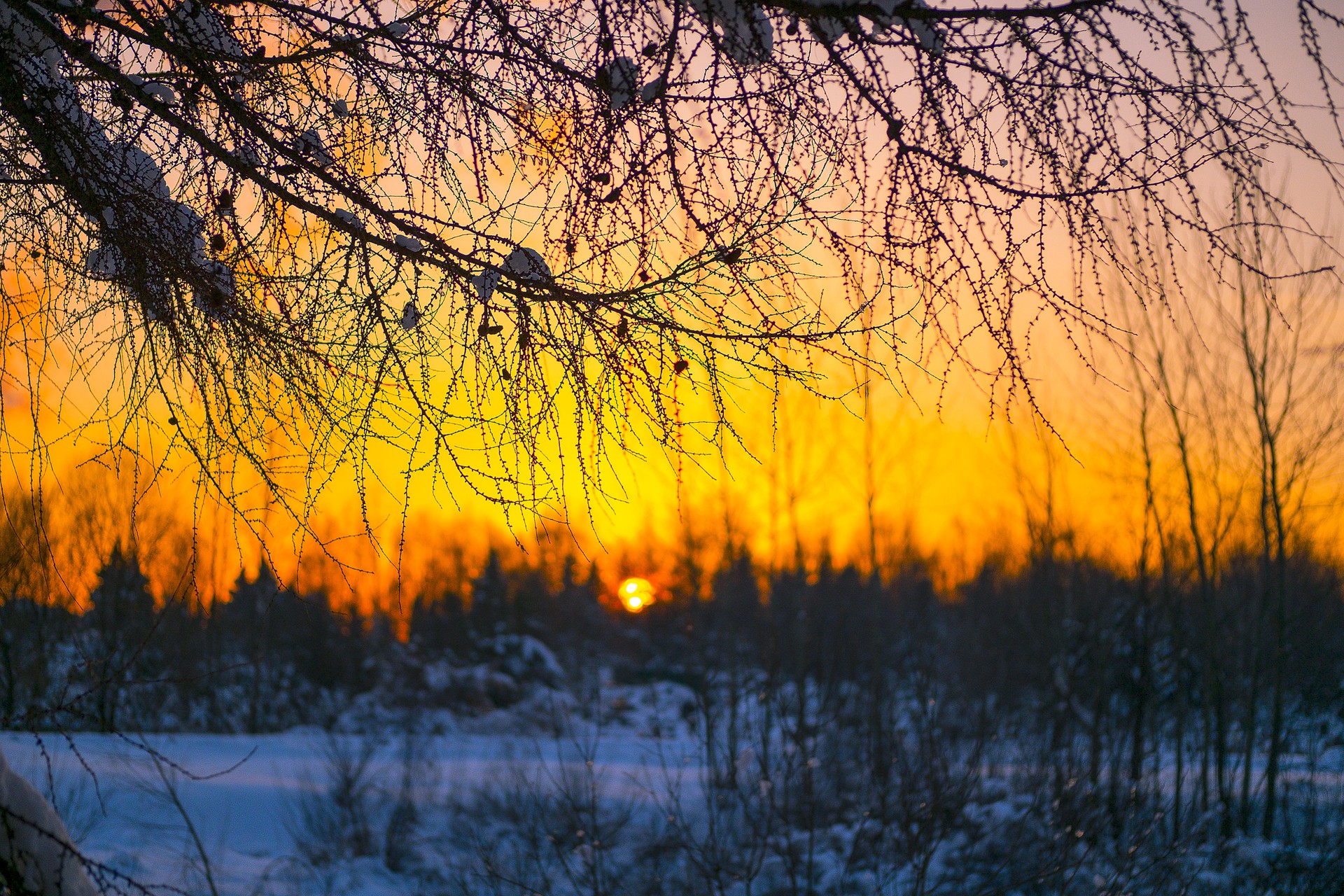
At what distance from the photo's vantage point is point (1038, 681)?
70.6 ft

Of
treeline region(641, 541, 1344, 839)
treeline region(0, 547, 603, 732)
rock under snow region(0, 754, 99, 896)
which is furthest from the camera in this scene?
treeline region(0, 547, 603, 732)

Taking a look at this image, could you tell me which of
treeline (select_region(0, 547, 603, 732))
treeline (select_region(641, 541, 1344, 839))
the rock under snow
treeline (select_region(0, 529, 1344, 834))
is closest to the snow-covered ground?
treeline (select_region(0, 529, 1344, 834))

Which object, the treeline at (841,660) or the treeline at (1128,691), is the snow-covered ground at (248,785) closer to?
the treeline at (841,660)

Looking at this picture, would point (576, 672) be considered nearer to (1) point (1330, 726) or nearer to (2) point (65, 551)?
(1) point (1330, 726)

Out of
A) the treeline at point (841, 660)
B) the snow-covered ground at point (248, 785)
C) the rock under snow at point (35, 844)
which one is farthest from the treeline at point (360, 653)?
the rock under snow at point (35, 844)

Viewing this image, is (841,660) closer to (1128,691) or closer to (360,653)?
(1128,691)

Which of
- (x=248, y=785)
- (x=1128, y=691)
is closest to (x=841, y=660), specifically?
(x=1128, y=691)

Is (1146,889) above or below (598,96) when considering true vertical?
below

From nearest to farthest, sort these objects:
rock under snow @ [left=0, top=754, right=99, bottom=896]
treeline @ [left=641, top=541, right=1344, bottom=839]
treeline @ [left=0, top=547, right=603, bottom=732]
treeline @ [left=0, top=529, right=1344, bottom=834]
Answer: rock under snow @ [left=0, top=754, right=99, bottom=896], treeline @ [left=0, top=529, right=1344, bottom=834], treeline @ [left=641, top=541, right=1344, bottom=839], treeline @ [left=0, top=547, right=603, bottom=732]

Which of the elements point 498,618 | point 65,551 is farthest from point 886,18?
point 498,618

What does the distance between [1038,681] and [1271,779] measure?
885cm

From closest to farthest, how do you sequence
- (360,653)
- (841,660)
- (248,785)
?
(248,785) → (841,660) → (360,653)

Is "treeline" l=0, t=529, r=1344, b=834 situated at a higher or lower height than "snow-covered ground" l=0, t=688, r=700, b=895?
higher

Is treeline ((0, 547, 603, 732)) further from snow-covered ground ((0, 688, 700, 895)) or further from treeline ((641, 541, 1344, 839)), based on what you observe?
treeline ((641, 541, 1344, 839))
